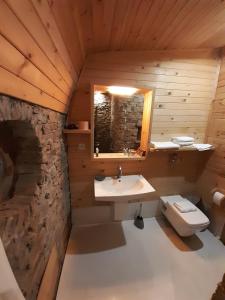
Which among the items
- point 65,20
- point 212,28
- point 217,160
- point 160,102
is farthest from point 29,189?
point 217,160

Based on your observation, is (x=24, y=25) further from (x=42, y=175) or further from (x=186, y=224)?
(x=186, y=224)

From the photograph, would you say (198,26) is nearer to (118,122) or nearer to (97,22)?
(97,22)

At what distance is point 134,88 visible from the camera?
6.26ft

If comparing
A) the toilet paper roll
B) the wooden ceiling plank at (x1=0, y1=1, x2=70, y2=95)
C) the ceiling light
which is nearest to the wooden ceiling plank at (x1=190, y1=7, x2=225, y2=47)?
the ceiling light

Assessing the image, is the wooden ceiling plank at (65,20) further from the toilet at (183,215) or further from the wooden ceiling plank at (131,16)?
the toilet at (183,215)

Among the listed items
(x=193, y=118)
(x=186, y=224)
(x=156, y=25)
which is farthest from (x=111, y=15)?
(x=186, y=224)

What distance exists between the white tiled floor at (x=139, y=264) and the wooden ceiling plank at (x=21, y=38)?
6.59ft

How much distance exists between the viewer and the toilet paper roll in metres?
2.04

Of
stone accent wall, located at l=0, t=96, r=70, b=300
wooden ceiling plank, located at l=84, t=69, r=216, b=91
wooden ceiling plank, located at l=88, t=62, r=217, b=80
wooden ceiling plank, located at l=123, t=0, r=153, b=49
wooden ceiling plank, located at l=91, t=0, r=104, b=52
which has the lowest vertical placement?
stone accent wall, located at l=0, t=96, r=70, b=300

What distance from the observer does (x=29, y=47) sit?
2.33ft

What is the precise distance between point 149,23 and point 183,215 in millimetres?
2216

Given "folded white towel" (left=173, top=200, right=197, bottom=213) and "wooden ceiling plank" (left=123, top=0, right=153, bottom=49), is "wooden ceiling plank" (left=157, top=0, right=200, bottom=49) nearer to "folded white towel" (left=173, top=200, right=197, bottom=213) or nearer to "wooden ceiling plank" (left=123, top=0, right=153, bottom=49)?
"wooden ceiling plank" (left=123, top=0, right=153, bottom=49)

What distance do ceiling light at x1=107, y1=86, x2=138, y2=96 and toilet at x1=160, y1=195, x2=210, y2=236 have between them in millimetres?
1721

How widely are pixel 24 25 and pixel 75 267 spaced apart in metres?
2.18
